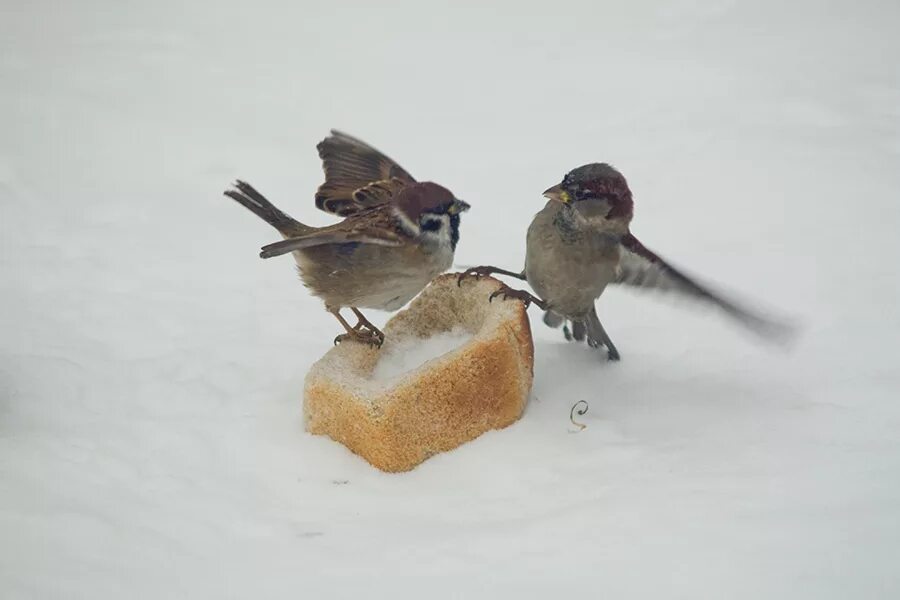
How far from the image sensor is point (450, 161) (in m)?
5.56

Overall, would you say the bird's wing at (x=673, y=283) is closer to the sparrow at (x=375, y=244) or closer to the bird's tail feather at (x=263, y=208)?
the sparrow at (x=375, y=244)

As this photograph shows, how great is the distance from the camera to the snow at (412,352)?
3381 mm

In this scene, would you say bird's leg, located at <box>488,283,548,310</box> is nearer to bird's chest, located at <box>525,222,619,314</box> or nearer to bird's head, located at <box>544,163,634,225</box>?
bird's chest, located at <box>525,222,619,314</box>

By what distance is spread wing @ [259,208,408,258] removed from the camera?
9.78 ft

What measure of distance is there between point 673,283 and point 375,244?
104 centimetres

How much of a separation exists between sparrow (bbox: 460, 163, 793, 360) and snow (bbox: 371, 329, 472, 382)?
23 cm

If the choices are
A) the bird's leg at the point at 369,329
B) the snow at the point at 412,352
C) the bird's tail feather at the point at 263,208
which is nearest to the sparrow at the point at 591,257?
the snow at the point at 412,352

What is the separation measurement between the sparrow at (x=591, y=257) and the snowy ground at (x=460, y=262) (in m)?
0.29

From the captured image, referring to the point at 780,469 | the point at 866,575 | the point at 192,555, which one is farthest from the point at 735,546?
the point at 192,555

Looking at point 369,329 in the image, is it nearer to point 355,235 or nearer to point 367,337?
point 367,337

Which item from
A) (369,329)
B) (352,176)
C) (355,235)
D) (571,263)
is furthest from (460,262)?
(355,235)

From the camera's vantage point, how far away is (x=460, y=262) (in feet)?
14.8

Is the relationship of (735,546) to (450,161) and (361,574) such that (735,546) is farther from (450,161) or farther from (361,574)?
(450,161)

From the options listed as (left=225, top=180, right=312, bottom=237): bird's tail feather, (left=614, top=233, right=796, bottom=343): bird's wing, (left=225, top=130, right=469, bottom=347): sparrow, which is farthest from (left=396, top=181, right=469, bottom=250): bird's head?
(left=614, top=233, right=796, bottom=343): bird's wing
